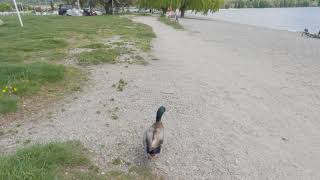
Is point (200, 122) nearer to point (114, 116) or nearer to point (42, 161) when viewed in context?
point (114, 116)

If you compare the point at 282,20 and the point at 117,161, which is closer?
the point at 117,161

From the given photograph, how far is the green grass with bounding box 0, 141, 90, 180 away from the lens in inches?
179

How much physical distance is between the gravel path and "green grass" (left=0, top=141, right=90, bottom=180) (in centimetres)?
34

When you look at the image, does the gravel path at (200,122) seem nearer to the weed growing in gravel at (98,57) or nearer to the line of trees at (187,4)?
the weed growing in gravel at (98,57)

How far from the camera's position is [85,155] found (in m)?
5.32

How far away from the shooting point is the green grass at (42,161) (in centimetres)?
456

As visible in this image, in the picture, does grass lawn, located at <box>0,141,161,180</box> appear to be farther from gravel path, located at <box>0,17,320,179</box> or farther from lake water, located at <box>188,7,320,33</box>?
lake water, located at <box>188,7,320,33</box>

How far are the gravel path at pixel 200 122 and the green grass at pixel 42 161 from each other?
336 millimetres

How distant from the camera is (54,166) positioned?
4.86 m

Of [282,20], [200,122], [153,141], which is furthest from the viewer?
[282,20]

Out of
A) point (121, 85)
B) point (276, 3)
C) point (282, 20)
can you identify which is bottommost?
point (121, 85)

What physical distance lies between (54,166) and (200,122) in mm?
3188

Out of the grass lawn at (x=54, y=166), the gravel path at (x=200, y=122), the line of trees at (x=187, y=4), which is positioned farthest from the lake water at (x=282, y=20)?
the grass lawn at (x=54, y=166)

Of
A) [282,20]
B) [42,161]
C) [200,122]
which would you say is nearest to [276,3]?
[282,20]
